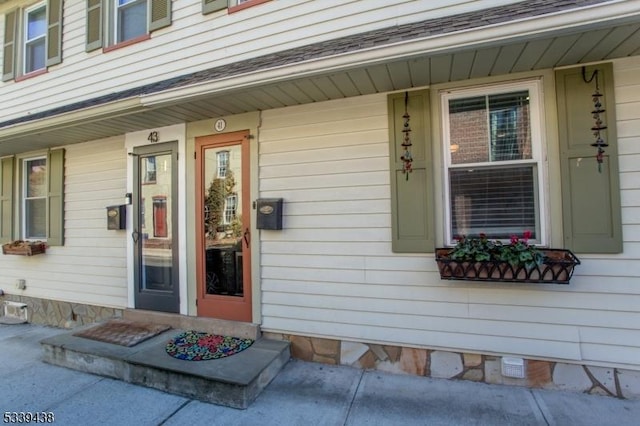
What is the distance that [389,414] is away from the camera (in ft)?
8.17

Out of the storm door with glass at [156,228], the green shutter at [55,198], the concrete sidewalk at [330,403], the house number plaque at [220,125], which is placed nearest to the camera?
the concrete sidewalk at [330,403]

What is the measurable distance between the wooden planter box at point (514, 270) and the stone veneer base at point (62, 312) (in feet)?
13.4

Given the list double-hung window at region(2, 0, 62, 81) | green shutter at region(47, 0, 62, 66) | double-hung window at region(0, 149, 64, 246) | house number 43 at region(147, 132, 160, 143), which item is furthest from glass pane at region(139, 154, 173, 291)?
double-hung window at region(2, 0, 62, 81)

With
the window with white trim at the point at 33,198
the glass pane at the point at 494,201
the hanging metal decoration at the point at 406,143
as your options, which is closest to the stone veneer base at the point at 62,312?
the window with white trim at the point at 33,198

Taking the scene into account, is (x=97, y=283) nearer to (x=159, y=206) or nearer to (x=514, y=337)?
(x=159, y=206)

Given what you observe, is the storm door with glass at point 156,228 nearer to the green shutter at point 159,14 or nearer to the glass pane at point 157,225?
the glass pane at point 157,225

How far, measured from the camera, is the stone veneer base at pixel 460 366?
102 inches

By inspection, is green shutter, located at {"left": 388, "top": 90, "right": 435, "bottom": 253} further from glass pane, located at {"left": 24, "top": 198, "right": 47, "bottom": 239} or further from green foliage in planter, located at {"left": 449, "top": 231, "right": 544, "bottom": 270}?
glass pane, located at {"left": 24, "top": 198, "right": 47, "bottom": 239}

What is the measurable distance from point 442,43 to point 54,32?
5.62m

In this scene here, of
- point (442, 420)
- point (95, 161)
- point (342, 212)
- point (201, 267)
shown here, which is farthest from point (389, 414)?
point (95, 161)

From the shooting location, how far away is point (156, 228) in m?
4.23

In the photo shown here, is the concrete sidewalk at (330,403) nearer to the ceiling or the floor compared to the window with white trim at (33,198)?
nearer to the floor

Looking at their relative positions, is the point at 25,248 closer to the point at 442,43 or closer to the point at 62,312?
the point at 62,312

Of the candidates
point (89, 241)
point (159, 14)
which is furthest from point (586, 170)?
point (89, 241)
